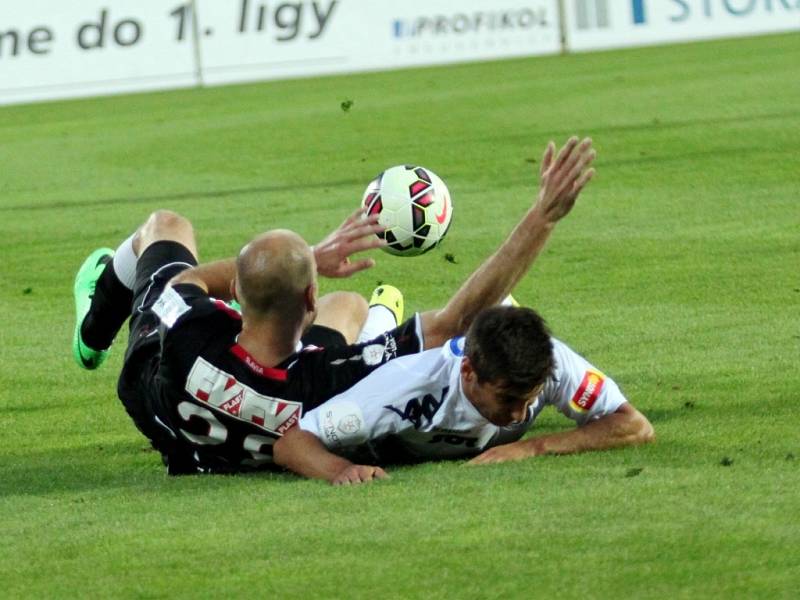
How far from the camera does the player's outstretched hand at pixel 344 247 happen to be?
5.67 metres

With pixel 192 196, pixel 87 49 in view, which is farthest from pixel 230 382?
pixel 87 49

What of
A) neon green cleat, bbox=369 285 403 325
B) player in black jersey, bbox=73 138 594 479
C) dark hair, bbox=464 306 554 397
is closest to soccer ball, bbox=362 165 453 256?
neon green cleat, bbox=369 285 403 325

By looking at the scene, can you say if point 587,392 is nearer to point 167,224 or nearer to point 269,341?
point 269,341

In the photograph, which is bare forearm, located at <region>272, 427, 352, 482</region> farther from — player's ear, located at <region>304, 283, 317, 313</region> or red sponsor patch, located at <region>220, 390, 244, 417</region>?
player's ear, located at <region>304, 283, 317, 313</region>

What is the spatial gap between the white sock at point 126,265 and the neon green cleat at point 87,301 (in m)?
0.19

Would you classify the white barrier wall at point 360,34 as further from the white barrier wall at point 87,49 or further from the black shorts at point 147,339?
the black shorts at point 147,339

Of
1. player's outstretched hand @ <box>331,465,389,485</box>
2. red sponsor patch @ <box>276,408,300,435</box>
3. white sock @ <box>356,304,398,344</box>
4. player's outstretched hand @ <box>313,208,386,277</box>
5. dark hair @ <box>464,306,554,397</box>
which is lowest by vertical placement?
white sock @ <box>356,304,398,344</box>

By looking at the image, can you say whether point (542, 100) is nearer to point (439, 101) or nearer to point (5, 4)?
point (439, 101)

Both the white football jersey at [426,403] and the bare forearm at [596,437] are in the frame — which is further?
the bare forearm at [596,437]

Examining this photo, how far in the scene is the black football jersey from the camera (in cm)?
572

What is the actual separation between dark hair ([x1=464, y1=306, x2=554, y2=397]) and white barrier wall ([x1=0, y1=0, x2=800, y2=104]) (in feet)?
60.7

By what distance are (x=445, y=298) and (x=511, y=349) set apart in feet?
15.1

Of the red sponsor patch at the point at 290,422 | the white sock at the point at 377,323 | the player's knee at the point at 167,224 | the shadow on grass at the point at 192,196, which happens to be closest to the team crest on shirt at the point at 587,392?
the red sponsor patch at the point at 290,422

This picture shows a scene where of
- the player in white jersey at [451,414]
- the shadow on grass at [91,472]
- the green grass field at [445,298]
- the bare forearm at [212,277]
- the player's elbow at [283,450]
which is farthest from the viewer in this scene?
the bare forearm at [212,277]
